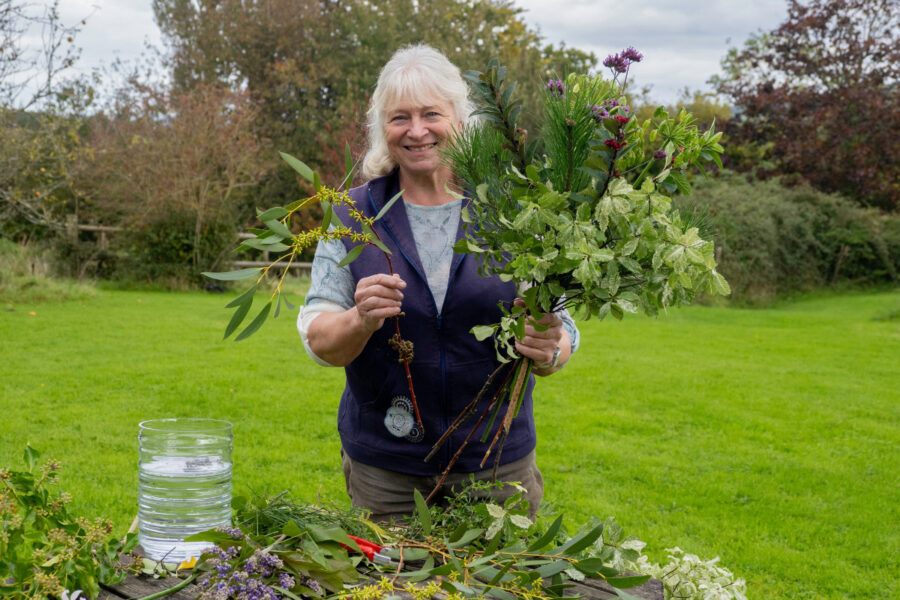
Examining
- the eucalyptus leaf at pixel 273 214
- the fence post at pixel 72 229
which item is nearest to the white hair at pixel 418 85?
the eucalyptus leaf at pixel 273 214

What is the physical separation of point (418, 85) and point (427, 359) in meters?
0.90

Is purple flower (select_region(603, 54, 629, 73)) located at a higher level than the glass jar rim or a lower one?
higher

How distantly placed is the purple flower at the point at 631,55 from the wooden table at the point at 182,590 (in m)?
1.17

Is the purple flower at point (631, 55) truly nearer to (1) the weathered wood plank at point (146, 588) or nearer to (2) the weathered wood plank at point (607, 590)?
(2) the weathered wood plank at point (607, 590)

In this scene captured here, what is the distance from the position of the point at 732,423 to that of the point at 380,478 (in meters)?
5.64

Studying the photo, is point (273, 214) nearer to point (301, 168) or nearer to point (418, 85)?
point (301, 168)

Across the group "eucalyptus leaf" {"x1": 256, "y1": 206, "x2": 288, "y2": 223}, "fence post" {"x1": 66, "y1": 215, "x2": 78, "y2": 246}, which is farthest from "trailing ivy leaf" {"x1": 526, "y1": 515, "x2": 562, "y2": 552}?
"fence post" {"x1": 66, "y1": 215, "x2": 78, "y2": 246}

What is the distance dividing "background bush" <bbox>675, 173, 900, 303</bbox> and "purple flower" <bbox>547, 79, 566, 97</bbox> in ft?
57.5

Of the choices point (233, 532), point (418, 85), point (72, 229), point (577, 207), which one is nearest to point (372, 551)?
point (233, 532)

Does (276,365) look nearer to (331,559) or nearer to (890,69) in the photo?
(331,559)

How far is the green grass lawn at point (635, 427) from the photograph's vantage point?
5.05 metres

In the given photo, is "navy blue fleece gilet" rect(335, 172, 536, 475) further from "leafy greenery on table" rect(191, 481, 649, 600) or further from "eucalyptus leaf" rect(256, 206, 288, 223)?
"eucalyptus leaf" rect(256, 206, 288, 223)

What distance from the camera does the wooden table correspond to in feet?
5.47

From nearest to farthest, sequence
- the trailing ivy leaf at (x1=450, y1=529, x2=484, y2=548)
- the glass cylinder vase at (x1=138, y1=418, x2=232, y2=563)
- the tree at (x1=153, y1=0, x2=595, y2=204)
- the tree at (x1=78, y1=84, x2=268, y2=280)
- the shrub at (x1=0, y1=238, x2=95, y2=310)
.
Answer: the trailing ivy leaf at (x1=450, y1=529, x2=484, y2=548) → the glass cylinder vase at (x1=138, y1=418, x2=232, y2=563) → the shrub at (x1=0, y1=238, x2=95, y2=310) → the tree at (x1=78, y1=84, x2=268, y2=280) → the tree at (x1=153, y1=0, x2=595, y2=204)
